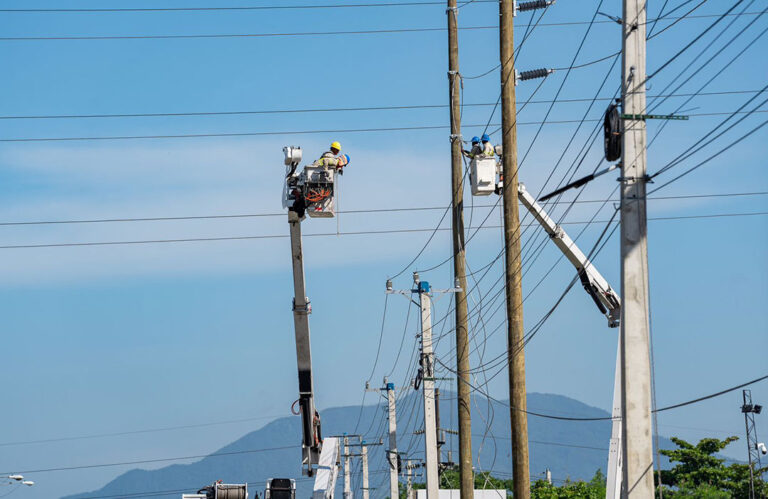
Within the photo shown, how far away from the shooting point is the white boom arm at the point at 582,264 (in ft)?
80.2

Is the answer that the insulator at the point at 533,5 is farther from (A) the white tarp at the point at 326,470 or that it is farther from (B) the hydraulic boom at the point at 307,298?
(A) the white tarp at the point at 326,470

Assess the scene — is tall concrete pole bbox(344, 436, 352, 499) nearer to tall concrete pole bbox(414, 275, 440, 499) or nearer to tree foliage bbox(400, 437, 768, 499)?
tree foliage bbox(400, 437, 768, 499)

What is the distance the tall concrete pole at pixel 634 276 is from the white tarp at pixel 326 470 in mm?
13323

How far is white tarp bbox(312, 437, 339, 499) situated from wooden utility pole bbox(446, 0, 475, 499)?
10.1ft

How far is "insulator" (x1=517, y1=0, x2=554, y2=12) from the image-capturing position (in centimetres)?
2298

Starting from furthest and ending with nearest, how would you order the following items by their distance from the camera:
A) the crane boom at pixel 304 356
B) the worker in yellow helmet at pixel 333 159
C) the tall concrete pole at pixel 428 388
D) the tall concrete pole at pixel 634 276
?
1. the tall concrete pole at pixel 428 388
2. the crane boom at pixel 304 356
3. the worker in yellow helmet at pixel 333 159
4. the tall concrete pole at pixel 634 276

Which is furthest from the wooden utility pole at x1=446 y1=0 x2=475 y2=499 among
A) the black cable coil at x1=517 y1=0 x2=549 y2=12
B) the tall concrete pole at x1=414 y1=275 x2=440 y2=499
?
the black cable coil at x1=517 y1=0 x2=549 y2=12

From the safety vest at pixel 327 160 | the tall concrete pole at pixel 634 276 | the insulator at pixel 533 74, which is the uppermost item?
the insulator at pixel 533 74

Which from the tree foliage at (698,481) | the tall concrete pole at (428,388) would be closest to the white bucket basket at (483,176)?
the tall concrete pole at (428,388)

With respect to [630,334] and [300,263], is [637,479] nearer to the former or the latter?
[630,334]

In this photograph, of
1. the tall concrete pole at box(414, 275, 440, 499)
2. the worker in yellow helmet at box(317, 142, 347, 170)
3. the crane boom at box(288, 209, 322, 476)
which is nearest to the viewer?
the worker in yellow helmet at box(317, 142, 347, 170)

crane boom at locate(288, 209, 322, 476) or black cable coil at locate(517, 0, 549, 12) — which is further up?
black cable coil at locate(517, 0, 549, 12)

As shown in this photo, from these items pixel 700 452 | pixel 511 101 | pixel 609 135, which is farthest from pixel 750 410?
pixel 609 135

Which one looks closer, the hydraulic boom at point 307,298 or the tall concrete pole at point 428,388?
the hydraulic boom at point 307,298
